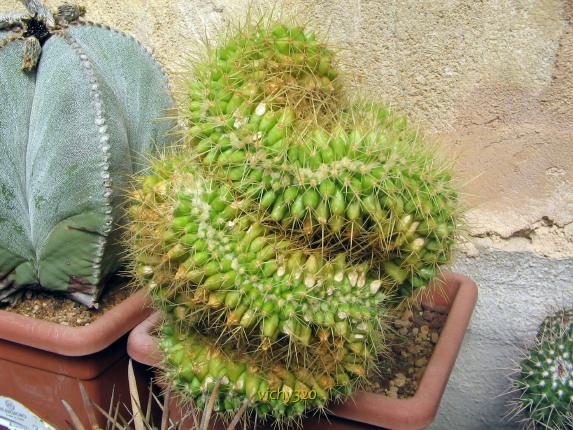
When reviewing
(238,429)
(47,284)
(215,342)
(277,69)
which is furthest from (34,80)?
(238,429)

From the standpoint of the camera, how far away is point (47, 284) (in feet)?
3.68

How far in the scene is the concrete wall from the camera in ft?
3.73

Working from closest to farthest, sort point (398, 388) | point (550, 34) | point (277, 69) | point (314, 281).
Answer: point (314, 281), point (277, 69), point (398, 388), point (550, 34)

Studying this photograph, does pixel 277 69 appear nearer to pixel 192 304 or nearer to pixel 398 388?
pixel 192 304

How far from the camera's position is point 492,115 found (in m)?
1.20

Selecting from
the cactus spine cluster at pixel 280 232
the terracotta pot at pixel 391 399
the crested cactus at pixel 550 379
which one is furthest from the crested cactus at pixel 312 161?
the crested cactus at pixel 550 379

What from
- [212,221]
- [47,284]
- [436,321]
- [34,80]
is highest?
[34,80]

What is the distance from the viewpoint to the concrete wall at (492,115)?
1138 millimetres

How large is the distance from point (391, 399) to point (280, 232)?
1.10 feet

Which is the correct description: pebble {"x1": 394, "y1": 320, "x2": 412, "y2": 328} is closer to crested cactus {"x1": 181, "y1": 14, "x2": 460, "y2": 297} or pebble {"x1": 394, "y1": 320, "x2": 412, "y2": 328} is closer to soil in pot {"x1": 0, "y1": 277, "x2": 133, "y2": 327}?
crested cactus {"x1": 181, "y1": 14, "x2": 460, "y2": 297}

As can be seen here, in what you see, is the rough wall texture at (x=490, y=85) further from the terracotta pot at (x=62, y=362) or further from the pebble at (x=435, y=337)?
the terracotta pot at (x=62, y=362)

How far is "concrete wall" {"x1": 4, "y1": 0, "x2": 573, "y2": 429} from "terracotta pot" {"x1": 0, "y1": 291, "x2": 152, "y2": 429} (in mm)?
576

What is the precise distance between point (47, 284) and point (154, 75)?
0.49m

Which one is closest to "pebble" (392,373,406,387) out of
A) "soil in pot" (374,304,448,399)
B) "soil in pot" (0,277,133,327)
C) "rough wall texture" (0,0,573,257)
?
"soil in pot" (374,304,448,399)
